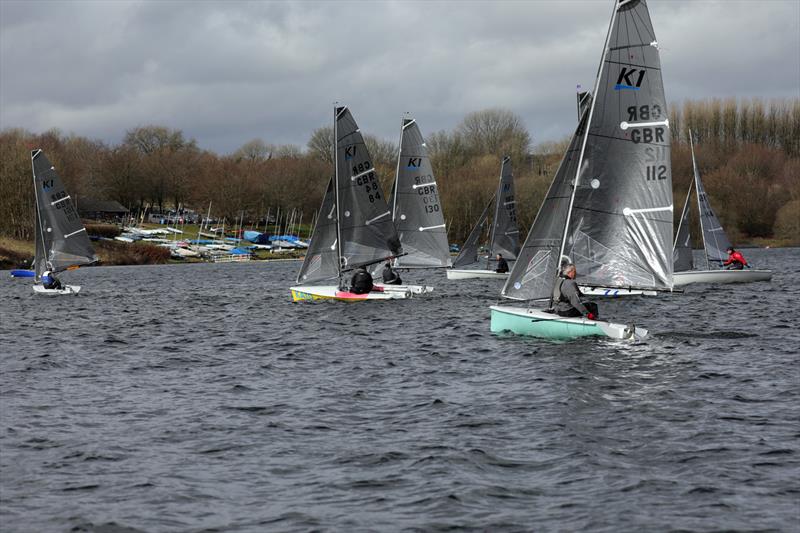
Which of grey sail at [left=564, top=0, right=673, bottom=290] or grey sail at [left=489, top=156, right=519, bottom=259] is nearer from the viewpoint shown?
grey sail at [left=564, top=0, right=673, bottom=290]

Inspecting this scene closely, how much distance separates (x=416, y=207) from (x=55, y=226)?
18699 millimetres

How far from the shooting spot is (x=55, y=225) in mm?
50844

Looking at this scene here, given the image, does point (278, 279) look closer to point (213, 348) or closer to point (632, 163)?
point (213, 348)

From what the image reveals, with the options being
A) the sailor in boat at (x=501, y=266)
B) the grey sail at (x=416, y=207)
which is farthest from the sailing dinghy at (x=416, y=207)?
the sailor in boat at (x=501, y=266)

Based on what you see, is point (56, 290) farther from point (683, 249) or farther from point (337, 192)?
point (683, 249)

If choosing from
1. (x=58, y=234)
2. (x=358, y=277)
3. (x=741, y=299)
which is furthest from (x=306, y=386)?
(x=58, y=234)

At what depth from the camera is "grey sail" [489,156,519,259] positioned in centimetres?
5672

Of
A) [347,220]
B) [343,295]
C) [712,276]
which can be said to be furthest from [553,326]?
[712,276]

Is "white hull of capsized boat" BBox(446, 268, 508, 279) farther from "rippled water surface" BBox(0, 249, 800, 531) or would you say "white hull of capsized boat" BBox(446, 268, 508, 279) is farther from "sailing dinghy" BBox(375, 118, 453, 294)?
"rippled water surface" BBox(0, 249, 800, 531)

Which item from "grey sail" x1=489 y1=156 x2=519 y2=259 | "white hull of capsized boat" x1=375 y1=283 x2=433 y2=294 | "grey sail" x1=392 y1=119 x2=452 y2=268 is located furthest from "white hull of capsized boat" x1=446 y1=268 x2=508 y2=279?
"white hull of capsized boat" x1=375 y1=283 x2=433 y2=294

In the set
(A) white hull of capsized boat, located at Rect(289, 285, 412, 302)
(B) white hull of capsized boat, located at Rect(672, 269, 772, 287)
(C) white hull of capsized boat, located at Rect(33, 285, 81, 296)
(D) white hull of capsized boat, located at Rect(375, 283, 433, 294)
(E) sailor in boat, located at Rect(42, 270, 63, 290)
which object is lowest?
(C) white hull of capsized boat, located at Rect(33, 285, 81, 296)

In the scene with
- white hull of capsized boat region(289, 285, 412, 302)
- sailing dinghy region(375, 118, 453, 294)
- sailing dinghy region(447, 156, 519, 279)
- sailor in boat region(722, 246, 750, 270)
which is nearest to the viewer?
white hull of capsized boat region(289, 285, 412, 302)

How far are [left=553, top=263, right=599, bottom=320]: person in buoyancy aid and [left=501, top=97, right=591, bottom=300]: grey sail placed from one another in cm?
132

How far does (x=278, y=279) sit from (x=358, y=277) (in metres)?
30.8
